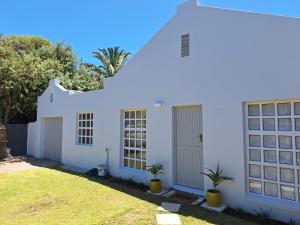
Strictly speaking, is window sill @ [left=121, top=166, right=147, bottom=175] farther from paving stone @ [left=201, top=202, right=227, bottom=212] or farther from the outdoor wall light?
paving stone @ [left=201, top=202, right=227, bottom=212]

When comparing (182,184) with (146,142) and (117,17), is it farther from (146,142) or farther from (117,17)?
(117,17)

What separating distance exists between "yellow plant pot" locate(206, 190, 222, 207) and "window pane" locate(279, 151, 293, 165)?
1972mm

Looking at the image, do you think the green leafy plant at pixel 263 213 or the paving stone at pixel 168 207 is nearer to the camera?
the green leafy plant at pixel 263 213

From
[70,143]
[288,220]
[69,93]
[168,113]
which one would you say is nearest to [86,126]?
[70,143]

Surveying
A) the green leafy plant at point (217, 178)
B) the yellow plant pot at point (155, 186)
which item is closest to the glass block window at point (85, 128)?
the yellow plant pot at point (155, 186)

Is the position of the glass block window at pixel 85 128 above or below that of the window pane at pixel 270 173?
above

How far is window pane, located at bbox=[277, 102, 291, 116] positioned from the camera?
21.6 ft

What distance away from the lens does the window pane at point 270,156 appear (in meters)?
6.76

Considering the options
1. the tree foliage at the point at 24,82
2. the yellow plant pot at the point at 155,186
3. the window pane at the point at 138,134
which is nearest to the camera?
the yellow plant pot at the point at 155,186

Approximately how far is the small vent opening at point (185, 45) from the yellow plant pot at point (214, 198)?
4673mm

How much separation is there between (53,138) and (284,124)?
14.3 m

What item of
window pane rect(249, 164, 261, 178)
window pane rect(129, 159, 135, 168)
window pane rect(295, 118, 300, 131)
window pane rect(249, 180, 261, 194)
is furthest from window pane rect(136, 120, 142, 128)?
window pane rect(295, 118, 300, 131)

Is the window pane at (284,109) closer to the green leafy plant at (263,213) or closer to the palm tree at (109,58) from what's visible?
the green leafy plant at (263,213)

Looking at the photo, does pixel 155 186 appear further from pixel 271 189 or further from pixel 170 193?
pixel 271 189
